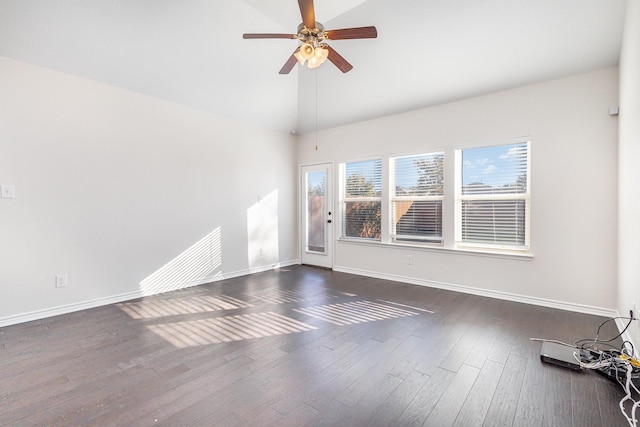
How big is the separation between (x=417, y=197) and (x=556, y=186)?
67.6 inches

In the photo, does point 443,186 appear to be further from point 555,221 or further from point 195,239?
point 195,239

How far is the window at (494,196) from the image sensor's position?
3705 millimetres

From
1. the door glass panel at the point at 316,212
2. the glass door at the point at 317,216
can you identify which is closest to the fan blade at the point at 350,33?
the glass door at the point at 317,216

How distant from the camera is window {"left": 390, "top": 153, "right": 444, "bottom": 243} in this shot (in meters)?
4.40

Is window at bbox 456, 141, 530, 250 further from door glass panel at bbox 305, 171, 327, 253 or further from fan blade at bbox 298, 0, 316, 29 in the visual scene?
fan blade at bbox 298, 0, 316, 29

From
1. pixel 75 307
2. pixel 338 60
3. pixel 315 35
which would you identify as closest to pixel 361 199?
pixel 338 60

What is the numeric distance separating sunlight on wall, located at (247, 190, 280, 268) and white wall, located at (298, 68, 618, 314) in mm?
2895

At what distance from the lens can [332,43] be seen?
148 inches

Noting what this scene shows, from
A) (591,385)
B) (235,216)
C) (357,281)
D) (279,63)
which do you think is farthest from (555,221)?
(235,216)

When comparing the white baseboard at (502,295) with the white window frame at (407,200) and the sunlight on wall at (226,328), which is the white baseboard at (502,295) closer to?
the white window frame at (407,200)

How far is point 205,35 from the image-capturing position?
3416mm

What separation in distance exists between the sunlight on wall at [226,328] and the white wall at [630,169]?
8.99 ft

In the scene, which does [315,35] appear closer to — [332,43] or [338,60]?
[338,60]

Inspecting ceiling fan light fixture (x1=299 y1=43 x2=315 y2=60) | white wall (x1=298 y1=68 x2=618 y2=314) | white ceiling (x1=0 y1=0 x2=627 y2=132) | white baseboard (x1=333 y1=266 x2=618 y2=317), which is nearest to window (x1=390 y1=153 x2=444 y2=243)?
white wall (x1=298 y1=68 x2=618 y2=314)
